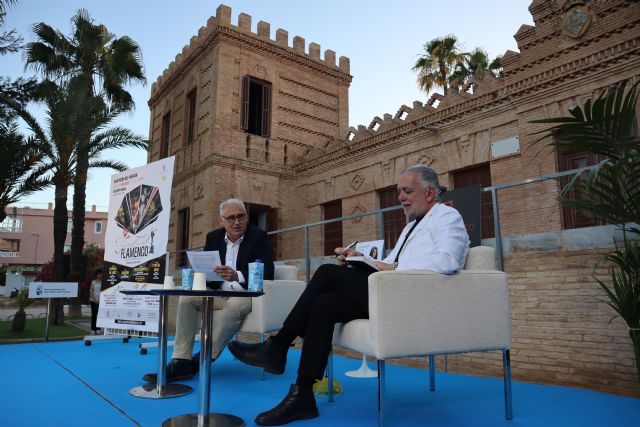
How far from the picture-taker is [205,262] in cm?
279

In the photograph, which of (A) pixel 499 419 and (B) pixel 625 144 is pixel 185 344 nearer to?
(A) pixel 499 419

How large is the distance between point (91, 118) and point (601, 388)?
12.4 meters

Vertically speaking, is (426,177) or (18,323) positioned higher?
(426,177)

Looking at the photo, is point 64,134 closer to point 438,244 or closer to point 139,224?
point 139,224

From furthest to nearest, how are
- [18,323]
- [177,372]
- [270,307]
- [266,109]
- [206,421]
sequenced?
1. [266,109]
2. [18,323]
3. [270,307]
4. [177,372]
5. [206,421]

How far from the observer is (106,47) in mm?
15070

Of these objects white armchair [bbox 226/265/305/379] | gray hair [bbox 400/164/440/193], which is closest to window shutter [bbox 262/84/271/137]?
white armchair [bbox 226/265/305/379]

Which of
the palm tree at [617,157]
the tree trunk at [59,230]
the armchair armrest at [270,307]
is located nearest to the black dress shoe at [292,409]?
the armchair armrest at [270,307]

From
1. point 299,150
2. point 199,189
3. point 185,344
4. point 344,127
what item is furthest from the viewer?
point 344,127

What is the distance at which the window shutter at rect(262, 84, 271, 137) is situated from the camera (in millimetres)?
13875

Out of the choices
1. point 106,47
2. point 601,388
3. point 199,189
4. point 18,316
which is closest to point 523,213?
point 601,388

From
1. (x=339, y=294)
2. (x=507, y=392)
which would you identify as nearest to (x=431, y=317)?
(x=339, y=294)

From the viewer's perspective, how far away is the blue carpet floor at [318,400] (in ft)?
8.89

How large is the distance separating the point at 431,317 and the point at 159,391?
7.07 feet
